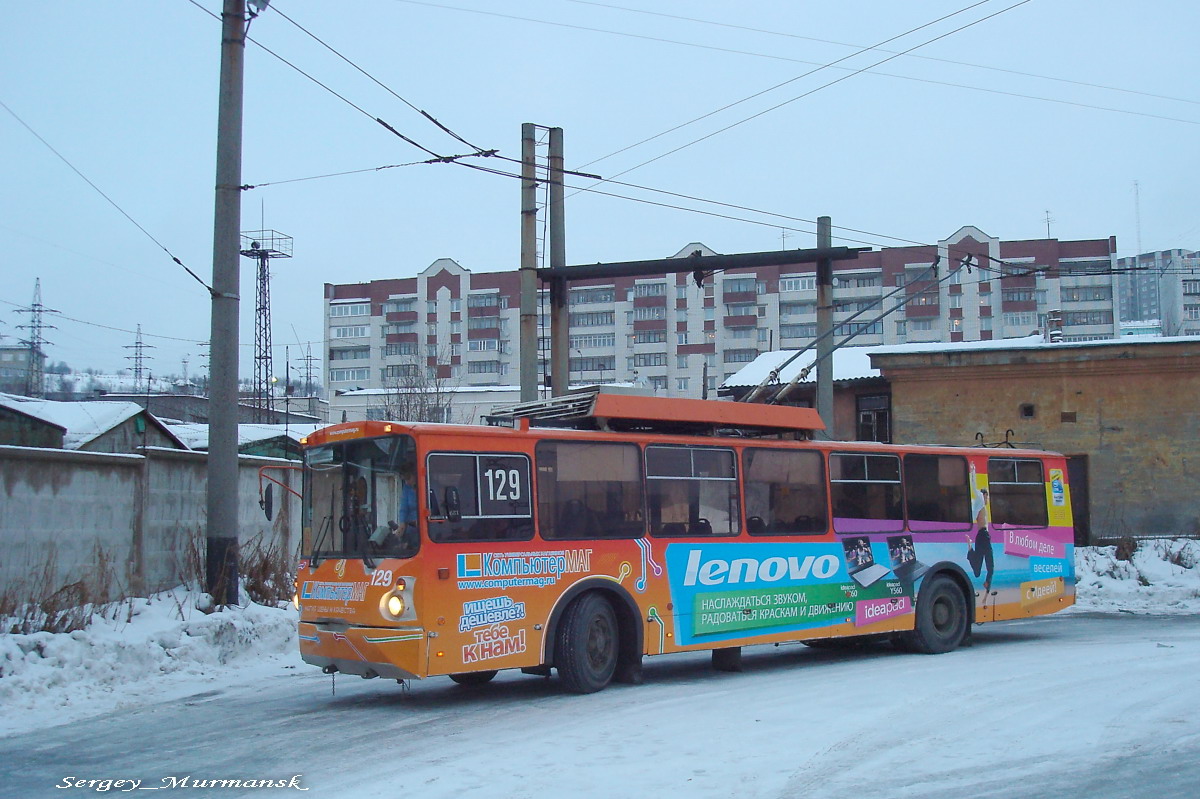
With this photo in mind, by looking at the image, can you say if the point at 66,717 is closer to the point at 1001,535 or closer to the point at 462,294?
the point at 1001,535

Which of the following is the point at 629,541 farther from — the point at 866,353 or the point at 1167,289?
the point at 1167,289

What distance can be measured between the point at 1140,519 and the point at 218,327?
75.3 feet

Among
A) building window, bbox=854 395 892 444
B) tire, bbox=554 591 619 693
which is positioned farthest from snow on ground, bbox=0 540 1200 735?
building window, bbox=854 395 892 444

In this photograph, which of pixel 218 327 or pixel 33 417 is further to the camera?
pixel 33 417

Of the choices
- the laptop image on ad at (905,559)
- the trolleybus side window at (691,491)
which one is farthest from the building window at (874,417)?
the trolleybus side window at (691,491)

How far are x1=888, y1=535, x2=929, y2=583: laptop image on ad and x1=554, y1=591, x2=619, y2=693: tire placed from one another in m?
4.77

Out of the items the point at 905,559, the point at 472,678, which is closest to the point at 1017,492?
the point at 905,559

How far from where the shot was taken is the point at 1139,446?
27.4m

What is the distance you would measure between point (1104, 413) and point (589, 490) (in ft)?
67.8

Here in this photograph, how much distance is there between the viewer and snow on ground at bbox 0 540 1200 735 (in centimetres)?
1028

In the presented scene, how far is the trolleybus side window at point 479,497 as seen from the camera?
33.7ft

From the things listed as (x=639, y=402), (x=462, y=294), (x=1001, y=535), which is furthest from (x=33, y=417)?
(x=462, y=294)

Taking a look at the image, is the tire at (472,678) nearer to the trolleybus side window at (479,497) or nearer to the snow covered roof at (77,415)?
the trolleybus side window at (479,497)

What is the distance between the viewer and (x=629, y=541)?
11781 millimetres
